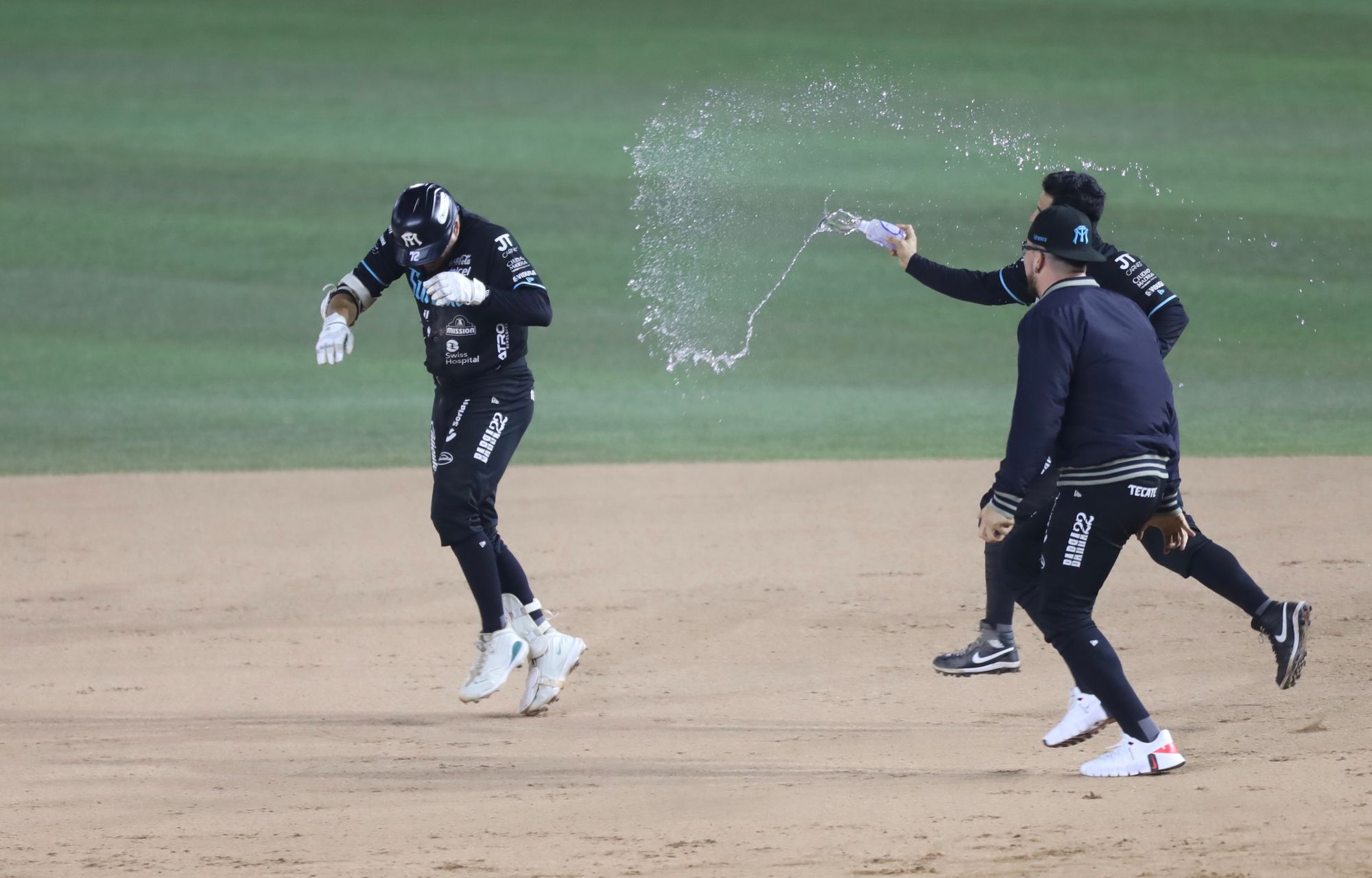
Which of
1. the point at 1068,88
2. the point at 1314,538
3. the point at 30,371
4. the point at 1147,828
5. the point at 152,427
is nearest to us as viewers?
the point at 1147,828

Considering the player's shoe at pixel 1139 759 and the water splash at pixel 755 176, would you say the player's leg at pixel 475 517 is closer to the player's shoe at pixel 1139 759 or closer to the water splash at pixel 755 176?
the player's shoe at pixel 1139 759

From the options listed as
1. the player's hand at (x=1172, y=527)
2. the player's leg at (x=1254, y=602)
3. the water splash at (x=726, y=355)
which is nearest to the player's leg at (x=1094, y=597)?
the player's hand at (x=1172, y=527)

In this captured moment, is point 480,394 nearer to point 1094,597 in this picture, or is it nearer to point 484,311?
point 484,311

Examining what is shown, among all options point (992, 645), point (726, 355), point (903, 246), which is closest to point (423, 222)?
point (903, 246)

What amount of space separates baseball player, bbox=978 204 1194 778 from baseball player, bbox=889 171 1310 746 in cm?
24

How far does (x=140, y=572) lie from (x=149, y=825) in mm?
3792

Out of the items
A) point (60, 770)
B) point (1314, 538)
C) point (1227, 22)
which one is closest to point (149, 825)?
point (60, 770)

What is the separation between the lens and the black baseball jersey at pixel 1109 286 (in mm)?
5609

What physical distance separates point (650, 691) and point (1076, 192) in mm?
2464

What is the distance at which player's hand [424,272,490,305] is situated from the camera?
5.54m

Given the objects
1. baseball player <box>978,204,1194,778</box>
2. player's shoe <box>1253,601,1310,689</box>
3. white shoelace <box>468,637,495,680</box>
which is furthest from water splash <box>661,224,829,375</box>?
baseball player <box>978,204,1194,778</box>

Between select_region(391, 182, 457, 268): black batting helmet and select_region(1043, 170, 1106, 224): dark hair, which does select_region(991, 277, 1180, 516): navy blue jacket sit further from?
select_region(391, 182, 457, 268): black batting helmet

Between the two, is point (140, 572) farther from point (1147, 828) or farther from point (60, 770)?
point (1147, 828)

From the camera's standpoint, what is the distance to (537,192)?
55.4 feet
